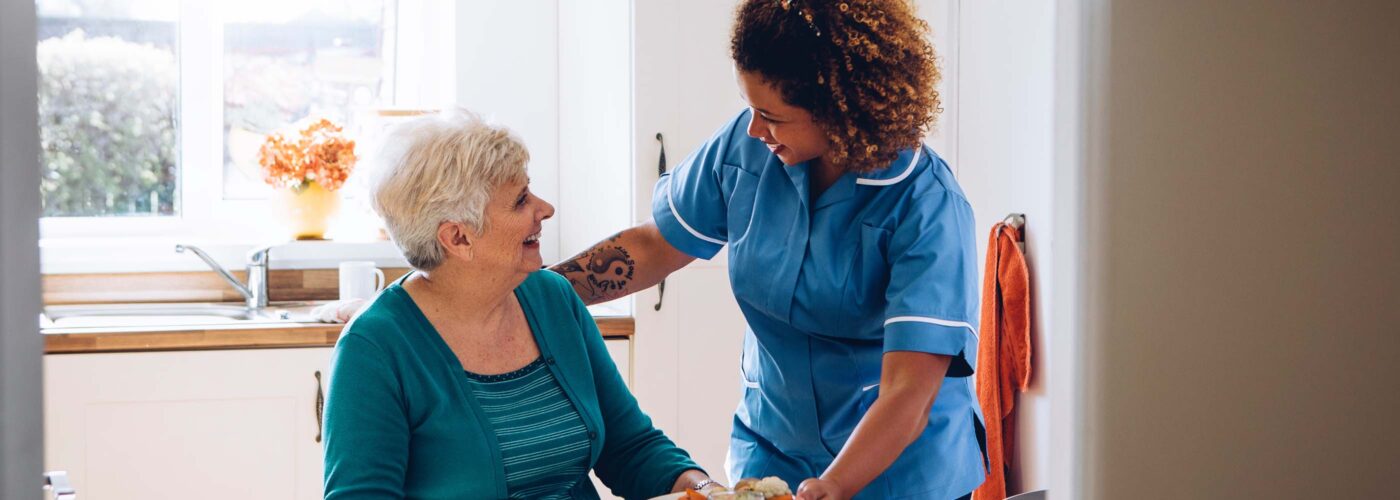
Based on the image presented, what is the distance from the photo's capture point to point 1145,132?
0.18 metres

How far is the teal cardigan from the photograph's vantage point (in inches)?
52.3

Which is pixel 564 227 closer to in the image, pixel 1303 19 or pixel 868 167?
pixel 868 167

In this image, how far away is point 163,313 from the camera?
2.98m

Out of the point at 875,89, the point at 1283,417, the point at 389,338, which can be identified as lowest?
the point at 389,338

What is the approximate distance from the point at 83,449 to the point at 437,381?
60.1 inches

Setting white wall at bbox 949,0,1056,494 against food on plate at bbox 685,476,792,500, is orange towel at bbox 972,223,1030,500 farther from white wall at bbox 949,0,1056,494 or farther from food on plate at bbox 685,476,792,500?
food on plate at bbox 685,476,792,500

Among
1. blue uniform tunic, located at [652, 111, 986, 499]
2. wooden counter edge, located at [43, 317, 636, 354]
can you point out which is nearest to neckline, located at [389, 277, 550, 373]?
blue uniform tunic, located at [652, 111, 986, 499]

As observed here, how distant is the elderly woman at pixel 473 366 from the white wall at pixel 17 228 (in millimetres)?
1214

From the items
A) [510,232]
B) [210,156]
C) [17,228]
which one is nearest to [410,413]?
[510,232]

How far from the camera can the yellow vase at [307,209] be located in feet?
10.4

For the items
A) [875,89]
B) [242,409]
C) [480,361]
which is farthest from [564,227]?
[875,89]

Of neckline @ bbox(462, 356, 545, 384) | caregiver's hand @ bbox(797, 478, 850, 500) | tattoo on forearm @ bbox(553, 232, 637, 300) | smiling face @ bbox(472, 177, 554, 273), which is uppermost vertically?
smiling face @ bbox(472, 177, 554, 273)

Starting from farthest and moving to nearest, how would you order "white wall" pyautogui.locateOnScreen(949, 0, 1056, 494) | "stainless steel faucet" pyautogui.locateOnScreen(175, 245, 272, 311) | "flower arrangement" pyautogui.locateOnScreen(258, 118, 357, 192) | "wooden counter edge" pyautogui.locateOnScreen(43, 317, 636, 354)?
"flower arrangement" pyautogui.locateOnScreen(258, 118, 357, 192) → "stainless steel faucet" pyautogui.locateOnScreen(175, 245, 272, 311) → "wooden counter edge" pyautogui.locateOnScreen(43, 317, 636, 354) → "white wall" pyautogui.locateOnScreen(949, 0, 1056, 494)

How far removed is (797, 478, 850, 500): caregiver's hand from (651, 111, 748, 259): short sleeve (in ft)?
1.54
